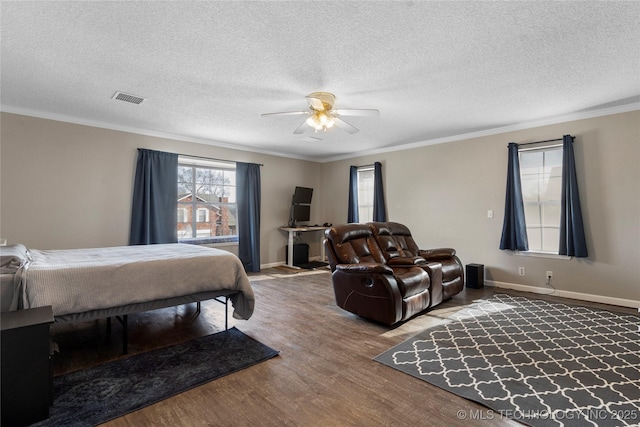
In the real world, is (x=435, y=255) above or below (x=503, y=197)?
below

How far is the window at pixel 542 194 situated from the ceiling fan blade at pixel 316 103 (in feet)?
11.0

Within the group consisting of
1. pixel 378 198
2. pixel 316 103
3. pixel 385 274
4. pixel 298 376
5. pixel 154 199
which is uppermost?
pixel 316 103

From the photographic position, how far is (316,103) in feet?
10.7

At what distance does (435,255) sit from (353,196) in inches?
107

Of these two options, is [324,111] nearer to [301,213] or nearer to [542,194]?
[542,194]

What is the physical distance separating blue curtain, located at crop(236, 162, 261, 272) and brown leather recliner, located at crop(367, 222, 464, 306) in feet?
8.93

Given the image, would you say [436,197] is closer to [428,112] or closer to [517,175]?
[517,175]

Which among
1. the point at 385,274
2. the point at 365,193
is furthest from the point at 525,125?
the point at 385,274

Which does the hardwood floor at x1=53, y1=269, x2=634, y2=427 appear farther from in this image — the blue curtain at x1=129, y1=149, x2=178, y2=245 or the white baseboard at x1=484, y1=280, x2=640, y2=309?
the blue curtain at x1=129, y1=149, x2=178, y2=245

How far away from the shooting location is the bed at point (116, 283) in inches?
79.5

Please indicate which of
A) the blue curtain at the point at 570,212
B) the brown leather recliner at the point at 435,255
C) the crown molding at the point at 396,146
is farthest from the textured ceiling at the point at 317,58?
the brown leather recliner at the point at 435,255

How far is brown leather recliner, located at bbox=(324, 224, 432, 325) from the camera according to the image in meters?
3.05

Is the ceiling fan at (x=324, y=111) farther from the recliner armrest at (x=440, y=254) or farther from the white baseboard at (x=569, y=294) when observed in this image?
the white baseboard at (x=569, y=294)

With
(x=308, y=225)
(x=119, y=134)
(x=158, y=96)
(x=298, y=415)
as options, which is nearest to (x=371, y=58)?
(x=158, y=96)
